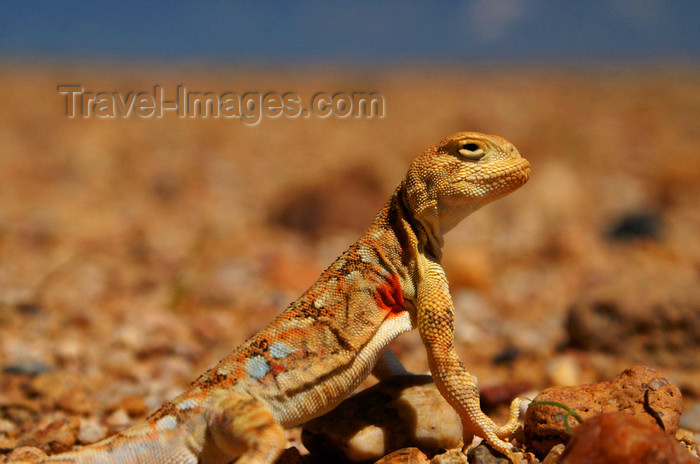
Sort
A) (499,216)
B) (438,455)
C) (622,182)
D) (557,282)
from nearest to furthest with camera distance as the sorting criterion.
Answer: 1. (438,455)
2. (557,282)
3. (499,216)
4. (622,182)

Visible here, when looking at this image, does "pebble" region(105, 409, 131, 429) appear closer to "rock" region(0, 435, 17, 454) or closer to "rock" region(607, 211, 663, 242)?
"rock" region(0, 435, 17, 454)

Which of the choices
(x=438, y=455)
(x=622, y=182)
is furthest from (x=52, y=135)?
(x=438, y=455)

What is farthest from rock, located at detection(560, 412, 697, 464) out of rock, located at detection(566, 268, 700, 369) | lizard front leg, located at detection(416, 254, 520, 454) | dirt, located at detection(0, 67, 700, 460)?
rock, located at detection(566, 268, 700, 369)

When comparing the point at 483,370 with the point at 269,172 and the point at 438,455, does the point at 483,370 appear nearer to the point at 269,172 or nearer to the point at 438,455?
the point at 438,455

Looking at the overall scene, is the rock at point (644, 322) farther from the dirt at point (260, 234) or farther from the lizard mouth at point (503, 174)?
the lizard mouth at point (503, 174)

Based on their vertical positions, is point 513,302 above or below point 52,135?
below

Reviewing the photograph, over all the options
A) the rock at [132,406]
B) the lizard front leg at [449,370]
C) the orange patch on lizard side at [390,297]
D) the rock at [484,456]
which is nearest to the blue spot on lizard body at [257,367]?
the orange patch on lizard side at [390,297]
